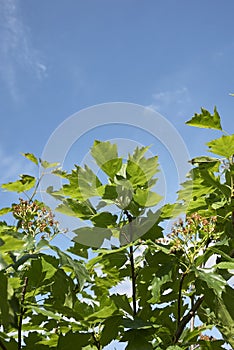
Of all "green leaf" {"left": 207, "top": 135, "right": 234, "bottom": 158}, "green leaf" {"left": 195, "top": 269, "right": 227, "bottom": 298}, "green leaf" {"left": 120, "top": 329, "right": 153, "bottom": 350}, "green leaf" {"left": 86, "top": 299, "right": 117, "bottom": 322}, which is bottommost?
"green leaf" {"left": 120, "top": 329, "right": 153, "bottom": 350}

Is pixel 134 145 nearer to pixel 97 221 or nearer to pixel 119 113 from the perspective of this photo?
pixel 119 113

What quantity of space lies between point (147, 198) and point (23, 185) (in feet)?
2.57

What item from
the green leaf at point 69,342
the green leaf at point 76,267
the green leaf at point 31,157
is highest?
the green leaf at point 31,157

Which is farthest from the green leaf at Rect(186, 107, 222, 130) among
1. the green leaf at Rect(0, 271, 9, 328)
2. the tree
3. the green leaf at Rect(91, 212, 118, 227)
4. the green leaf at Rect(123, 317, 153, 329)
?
the green leaf at Rect(0, 271, 9, 328)

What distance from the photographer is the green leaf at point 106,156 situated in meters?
2.26

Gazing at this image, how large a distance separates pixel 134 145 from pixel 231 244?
29.2 inches

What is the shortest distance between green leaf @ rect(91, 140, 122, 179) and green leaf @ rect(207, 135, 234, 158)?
1.79 feet

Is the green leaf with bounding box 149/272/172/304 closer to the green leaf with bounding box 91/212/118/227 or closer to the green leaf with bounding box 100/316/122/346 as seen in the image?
the green leaf with bounding box 100/316/122/346

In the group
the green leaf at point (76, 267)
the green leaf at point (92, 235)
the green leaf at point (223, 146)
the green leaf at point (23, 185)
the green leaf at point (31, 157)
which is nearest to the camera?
the green leaf at point (76, 267)

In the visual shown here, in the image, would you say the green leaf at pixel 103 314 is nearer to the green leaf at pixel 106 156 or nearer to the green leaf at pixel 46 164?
the green leaf at pixel 106 156

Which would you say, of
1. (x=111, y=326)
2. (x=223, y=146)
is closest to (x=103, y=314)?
(x=111, y=326)

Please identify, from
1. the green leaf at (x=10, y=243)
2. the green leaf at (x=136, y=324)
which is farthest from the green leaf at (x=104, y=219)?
the green leaf at (x=10, y=243)

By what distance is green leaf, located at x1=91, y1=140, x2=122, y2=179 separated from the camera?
2260 millimetres

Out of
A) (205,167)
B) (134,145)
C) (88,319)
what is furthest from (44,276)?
(205,167)
